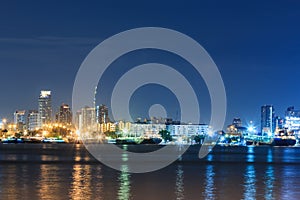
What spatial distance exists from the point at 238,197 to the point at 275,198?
73.2 inches

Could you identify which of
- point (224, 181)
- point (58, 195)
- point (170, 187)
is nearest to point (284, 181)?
point (224, 181)

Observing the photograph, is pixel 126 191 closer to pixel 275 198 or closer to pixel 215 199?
pixel 215 199

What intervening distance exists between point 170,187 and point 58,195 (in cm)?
804

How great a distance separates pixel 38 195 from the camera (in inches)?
1291

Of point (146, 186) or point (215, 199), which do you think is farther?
point (146, 186)

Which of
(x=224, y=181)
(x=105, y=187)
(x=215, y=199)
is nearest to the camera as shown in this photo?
(x=215, y=199)

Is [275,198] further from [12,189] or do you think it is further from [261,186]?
[12,189]

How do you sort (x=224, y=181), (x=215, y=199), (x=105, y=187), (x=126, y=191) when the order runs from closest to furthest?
(x=215, y=199) < (x=126, y=191) < (x=105, y=187) < (x=224, y=181)

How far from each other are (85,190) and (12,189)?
400 centimetres

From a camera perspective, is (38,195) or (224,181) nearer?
(38,195)

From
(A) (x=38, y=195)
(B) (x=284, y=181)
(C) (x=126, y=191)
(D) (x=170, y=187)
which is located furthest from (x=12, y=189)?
(B) (x=284, y=181)

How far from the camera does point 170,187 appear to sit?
38344 millimetres

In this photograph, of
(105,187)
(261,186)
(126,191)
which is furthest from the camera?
(261,186)

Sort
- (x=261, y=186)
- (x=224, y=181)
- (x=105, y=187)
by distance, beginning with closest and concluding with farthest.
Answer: (x=105, y=187)
(x=261, y=186)
(x=224, y=181)
